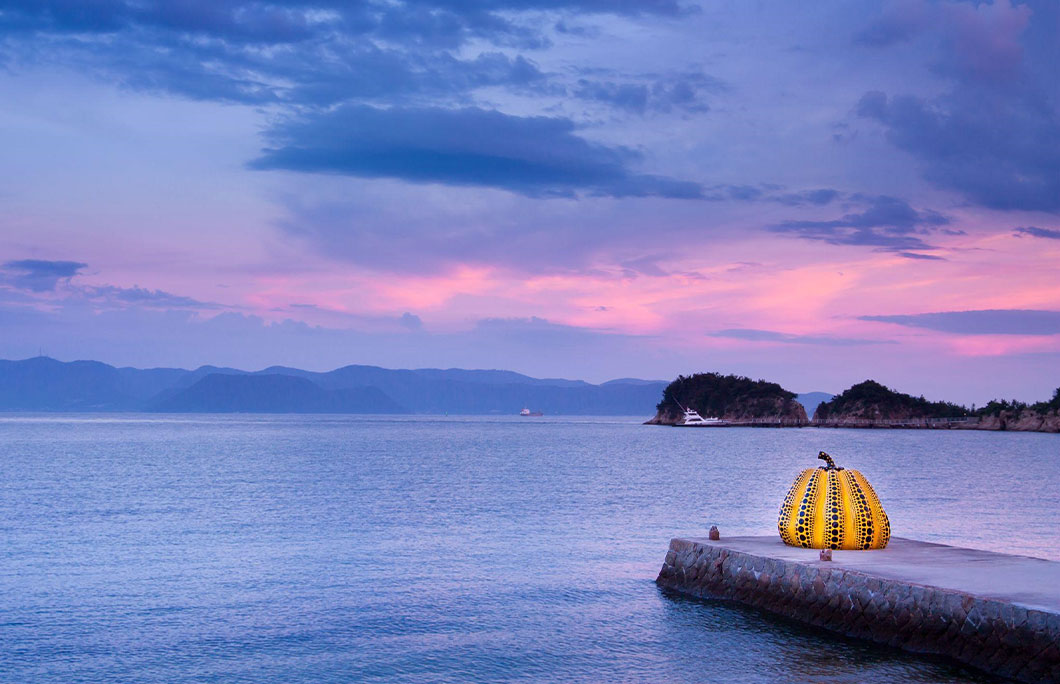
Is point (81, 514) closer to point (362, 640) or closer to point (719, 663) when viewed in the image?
point (362, 640)

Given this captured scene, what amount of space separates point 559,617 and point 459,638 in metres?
3.11

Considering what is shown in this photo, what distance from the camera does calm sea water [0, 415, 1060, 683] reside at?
64.5 ft

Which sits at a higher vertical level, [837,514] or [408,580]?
[837,514]

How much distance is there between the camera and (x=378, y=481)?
6875 cm

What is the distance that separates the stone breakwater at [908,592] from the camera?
17.8 m

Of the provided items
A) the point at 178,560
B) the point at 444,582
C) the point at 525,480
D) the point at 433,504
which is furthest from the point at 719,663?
the point at 525,480

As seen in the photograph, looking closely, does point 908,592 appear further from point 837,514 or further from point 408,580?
point 408,580

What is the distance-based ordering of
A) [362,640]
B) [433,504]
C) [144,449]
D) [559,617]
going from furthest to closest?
[144,449] → [433,504] → [559,617] → [362,640]

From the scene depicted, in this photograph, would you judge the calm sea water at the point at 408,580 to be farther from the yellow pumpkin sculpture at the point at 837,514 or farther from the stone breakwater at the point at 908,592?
the yellow pumpkin sculpture at the point at 837,514

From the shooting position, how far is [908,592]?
66.6ft

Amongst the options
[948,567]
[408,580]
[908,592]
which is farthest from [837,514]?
[408,580]

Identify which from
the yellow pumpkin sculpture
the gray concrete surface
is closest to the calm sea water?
the gray concrete surface

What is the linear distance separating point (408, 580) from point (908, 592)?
13853mm

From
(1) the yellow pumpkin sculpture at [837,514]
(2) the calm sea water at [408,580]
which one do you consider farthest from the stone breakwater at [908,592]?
(2) the calm sea water at [408,580]
